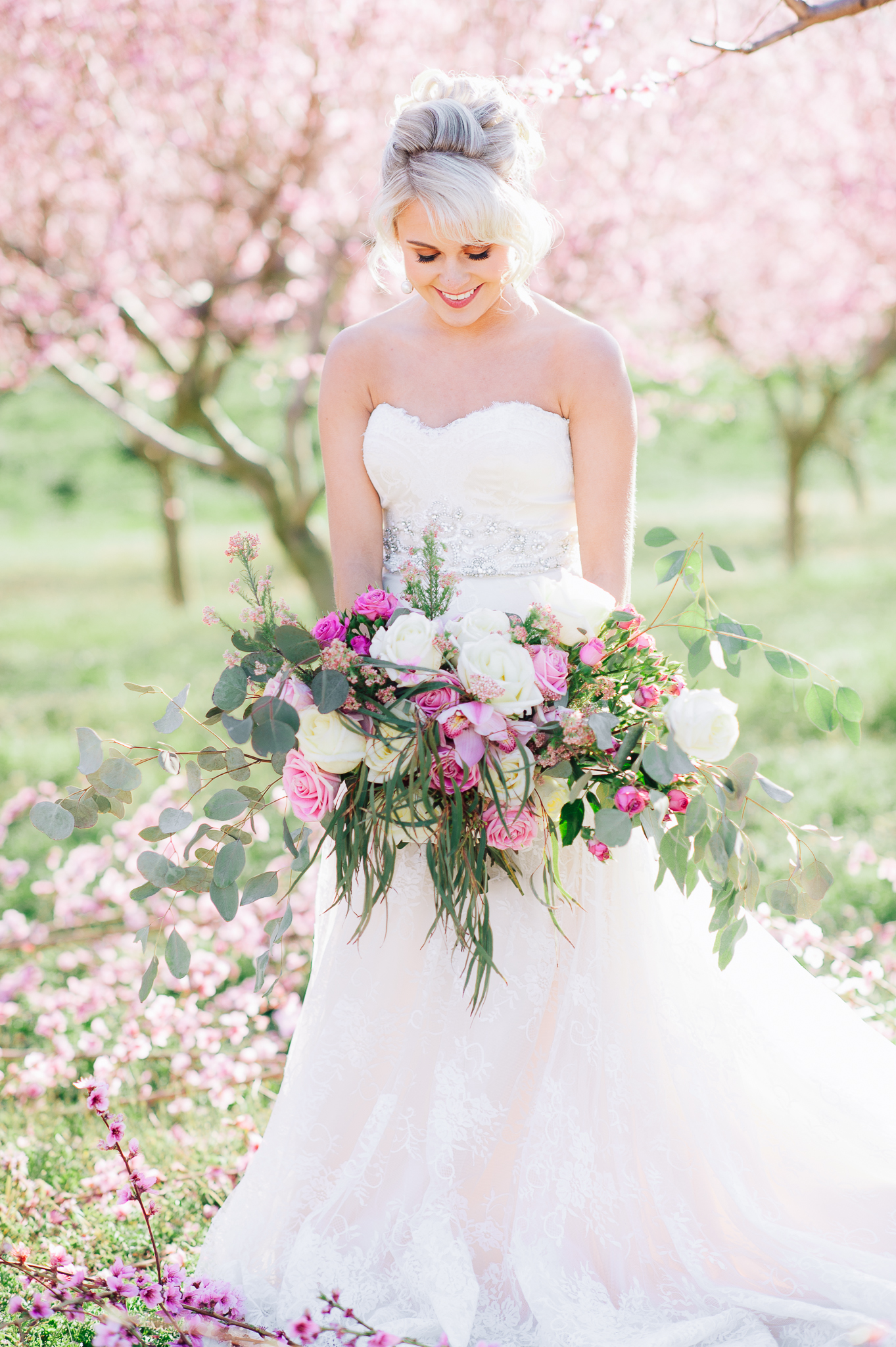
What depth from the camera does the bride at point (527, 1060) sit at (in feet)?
7.72

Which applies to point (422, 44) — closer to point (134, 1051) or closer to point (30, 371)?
point (30, 371)

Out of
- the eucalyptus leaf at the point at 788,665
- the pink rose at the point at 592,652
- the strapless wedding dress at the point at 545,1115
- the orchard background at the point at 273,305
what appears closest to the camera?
the pink rose at the point at 592,652

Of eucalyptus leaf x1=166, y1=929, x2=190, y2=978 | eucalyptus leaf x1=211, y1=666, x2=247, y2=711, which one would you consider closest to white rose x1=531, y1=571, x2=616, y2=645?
eucalyptus leaf x1=211, y1=666, x2=247, y2=711

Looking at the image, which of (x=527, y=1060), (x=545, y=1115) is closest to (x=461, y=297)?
(x=527, y=1060)

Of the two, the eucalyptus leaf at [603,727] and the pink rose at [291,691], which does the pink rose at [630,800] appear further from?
the pink rose at [291,691]

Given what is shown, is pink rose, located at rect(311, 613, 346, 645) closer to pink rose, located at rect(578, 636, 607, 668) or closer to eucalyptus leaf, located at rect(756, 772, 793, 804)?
pink rose, located at rect(578, 636, 607, 668)

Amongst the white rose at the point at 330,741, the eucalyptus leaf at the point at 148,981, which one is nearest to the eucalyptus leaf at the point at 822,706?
the white rose at the point at 330,741

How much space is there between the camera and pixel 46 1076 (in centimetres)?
349

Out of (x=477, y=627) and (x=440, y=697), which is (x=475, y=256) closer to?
(x=477, y=627)

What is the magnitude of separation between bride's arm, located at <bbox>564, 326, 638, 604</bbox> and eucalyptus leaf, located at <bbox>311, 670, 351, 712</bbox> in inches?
Answer: 31.2

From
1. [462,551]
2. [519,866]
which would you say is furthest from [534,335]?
[519,866]

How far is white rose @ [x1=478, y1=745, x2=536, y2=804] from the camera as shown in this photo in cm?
198

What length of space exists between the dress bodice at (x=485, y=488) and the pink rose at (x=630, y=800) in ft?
2.21

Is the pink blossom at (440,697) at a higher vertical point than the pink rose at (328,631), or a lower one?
lower
